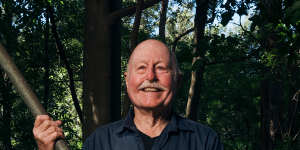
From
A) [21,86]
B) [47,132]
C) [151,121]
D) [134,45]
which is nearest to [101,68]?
[134,45]

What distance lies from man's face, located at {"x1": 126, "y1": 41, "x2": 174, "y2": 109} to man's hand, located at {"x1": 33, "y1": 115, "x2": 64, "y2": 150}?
2.18 ft

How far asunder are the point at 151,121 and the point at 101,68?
3.38 meters

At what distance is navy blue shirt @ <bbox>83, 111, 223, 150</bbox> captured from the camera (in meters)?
2.58

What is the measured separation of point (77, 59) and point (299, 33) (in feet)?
35.3

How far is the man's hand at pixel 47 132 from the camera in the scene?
2.05 m

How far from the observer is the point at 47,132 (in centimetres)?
209

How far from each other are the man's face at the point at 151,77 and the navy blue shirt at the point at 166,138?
18 cm

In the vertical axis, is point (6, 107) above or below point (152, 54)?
below

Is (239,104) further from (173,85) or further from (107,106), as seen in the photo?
(173,85)

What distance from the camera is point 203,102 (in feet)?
83.9

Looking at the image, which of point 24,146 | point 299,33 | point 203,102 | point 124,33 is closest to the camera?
point 299,33

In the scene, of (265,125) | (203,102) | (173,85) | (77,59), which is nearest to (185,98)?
(203,102)

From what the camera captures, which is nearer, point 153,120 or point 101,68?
point 153,120

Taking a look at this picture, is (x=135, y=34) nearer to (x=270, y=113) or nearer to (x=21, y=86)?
(x=270, y=113)
